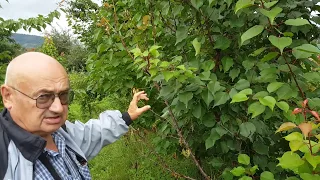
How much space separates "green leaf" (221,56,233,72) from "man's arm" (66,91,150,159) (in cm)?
62

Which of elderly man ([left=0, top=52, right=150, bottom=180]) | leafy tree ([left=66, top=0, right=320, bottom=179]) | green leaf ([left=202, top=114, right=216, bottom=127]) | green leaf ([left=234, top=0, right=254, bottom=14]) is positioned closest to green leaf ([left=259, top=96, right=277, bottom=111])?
leafy tree ([left=66, top=0, right=320, bottom=179])

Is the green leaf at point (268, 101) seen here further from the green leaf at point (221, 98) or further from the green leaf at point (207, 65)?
the green leaf at point (207, 65)

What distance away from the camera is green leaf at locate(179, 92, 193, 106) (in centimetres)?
199

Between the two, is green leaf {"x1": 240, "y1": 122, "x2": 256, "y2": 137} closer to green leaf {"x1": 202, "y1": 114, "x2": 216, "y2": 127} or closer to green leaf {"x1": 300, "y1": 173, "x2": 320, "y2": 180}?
green leaf {"x1": 202, "y1": 114, "x2": 216, "y2": 127}

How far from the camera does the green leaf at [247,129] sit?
6.63 feet

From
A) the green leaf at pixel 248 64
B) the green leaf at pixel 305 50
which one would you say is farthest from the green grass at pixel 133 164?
the green leaf at pixel 305 50

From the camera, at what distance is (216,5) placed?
7.27 ft

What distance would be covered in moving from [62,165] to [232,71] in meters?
1.15

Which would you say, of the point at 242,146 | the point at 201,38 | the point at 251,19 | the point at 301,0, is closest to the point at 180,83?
the point at 201,38

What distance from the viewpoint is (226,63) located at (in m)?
2.23

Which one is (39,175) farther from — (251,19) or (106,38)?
(106,38)

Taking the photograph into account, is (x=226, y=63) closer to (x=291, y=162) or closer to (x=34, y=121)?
(x=291, y=162)

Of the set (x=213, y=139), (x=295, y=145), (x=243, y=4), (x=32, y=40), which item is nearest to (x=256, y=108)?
(x=295, y=145)

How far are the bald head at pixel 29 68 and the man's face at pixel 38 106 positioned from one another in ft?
0.05
